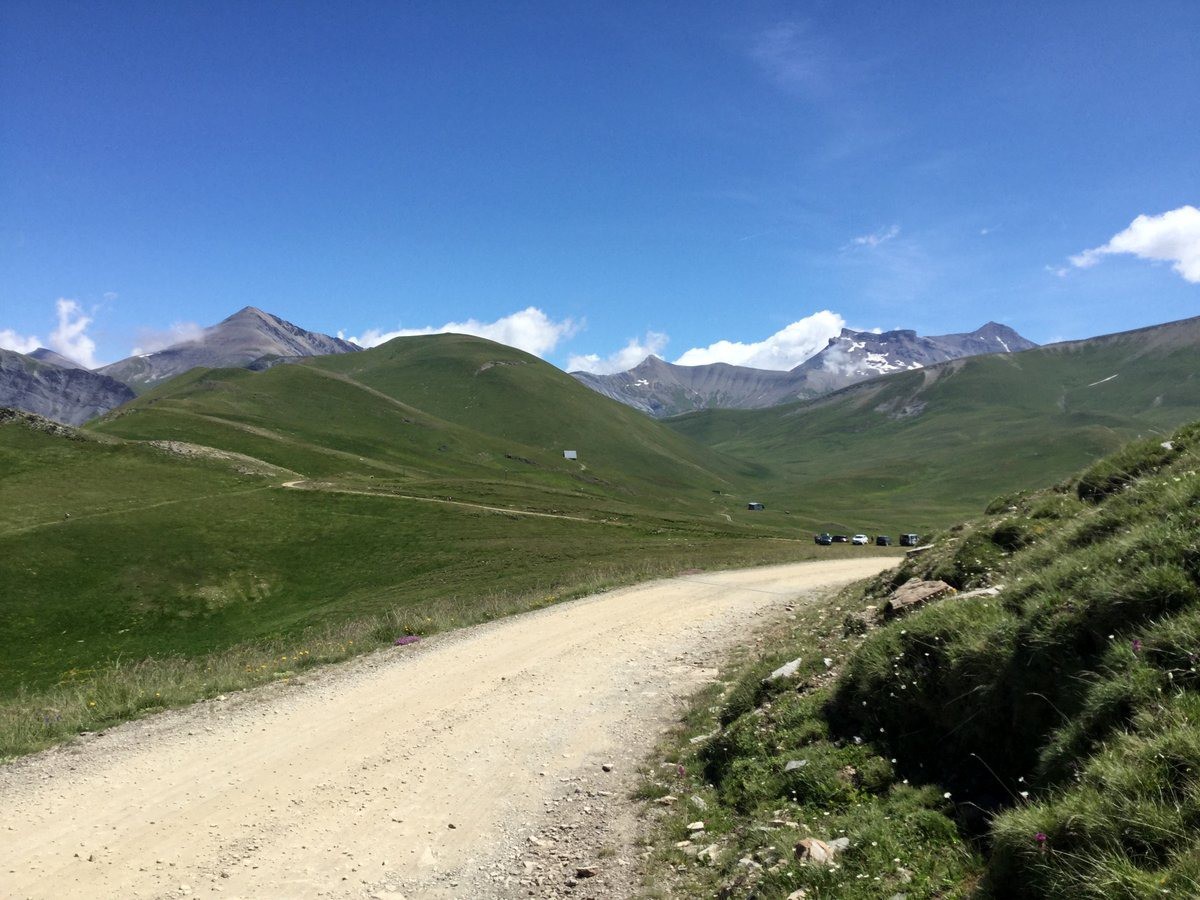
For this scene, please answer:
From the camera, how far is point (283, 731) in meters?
13.8

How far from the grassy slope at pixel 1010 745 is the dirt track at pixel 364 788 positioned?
86.2 inches

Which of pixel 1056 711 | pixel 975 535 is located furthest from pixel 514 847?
pixel 975 535

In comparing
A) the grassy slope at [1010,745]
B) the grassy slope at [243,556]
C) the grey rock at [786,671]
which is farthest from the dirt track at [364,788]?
the grassy slope at [243,556]

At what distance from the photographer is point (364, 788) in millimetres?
11305

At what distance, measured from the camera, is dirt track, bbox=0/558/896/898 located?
8.89m

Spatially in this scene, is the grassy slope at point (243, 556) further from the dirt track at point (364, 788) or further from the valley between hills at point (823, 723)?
the dirt track at point (364, 788)

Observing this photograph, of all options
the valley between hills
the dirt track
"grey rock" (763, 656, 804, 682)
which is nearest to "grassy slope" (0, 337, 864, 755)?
the valley between hills

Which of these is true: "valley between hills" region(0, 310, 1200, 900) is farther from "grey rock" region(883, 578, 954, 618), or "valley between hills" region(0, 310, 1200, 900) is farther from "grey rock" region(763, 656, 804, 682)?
"grey rock" region(763, 656, 804, 682)

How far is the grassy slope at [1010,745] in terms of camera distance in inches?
216

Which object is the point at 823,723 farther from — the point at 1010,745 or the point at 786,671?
the point at 1010,745

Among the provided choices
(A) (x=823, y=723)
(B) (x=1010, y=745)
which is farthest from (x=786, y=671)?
(B) (x=1010, y=745)

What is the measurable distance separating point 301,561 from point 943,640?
235 feet

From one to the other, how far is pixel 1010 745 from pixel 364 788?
9872mm

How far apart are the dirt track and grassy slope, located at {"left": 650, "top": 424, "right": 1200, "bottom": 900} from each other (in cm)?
219
